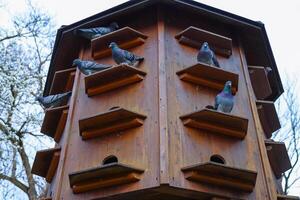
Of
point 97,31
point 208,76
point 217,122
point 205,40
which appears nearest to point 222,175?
point 217,122

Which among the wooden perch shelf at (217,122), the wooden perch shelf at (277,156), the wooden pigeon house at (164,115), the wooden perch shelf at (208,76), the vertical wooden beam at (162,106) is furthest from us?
the wooden perch shelf at (277,156)

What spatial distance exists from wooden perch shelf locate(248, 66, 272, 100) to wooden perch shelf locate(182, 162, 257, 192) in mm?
2017

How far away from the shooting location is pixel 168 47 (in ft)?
17.2

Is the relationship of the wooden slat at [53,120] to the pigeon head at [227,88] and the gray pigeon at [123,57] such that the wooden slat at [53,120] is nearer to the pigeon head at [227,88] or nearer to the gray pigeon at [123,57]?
the gray pigeon at [123,57]

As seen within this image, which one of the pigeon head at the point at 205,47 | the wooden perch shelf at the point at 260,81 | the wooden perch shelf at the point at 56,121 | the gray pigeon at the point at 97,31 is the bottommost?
the wooden perch shelf at the point at 56,121

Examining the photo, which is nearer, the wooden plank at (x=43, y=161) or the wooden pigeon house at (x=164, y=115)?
the wooden pigeon house at (x=164, y=115)

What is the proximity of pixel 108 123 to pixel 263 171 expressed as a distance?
1.62 meters

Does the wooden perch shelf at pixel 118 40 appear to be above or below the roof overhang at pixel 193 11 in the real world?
below

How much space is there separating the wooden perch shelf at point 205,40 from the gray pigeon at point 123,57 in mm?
589

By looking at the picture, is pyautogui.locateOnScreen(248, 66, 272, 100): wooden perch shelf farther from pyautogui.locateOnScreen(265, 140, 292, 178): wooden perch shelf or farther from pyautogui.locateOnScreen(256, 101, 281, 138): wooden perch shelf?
pyautogui.locateOnScreen(265, 140, 292, 178): wooden perch shelf

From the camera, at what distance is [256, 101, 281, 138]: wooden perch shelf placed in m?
5.71

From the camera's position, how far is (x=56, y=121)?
19.6 ft

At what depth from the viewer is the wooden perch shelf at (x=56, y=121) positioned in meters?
5.61

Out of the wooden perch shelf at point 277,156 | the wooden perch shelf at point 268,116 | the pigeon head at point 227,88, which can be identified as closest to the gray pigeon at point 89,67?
the pigeon head at point 227,88
